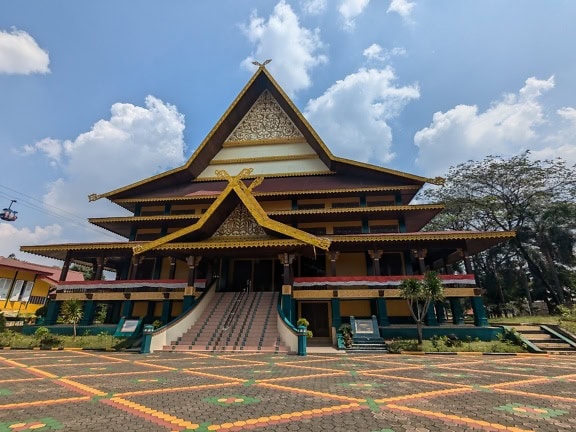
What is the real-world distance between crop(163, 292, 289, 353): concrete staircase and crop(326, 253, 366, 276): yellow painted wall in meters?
4.45

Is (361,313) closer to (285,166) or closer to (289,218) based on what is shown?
(289,218)

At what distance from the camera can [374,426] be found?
3.02m

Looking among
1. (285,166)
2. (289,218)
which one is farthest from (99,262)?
(285,166)

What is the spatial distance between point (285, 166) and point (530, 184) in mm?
20518

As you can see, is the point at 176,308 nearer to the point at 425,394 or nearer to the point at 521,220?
the point at 425,394

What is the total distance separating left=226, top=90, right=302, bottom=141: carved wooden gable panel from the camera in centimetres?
2031

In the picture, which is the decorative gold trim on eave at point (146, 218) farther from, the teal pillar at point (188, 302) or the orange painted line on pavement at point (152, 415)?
the orange painted line on pavement at point (152, 415)

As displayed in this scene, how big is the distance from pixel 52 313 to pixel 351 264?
1533 centimetres

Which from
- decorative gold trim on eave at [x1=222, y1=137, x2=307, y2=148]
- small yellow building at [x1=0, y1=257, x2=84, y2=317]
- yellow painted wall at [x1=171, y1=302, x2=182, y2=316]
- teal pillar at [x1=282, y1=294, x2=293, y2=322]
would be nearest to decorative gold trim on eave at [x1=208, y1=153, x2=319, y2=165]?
decorative gold trim on eave at [x1=222, y1=137, x2=307, y2=148]

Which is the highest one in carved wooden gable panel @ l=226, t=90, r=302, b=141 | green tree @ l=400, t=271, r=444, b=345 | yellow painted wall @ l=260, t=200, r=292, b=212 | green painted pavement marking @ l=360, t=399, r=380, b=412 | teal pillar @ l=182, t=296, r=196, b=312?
Result: carved wooden gable panel @ l=226, t=90, r=302, b=141

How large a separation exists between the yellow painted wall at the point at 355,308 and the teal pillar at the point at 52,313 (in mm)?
14130

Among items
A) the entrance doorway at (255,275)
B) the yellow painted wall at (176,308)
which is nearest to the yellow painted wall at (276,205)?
the entrance doorway at (255,275)

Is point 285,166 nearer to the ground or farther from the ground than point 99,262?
farther from the ground

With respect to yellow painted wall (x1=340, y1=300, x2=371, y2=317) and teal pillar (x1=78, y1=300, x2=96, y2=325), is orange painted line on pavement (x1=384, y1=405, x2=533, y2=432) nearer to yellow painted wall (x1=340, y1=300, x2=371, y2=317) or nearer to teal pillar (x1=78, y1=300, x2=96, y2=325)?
yellow painted wall (x1=340, y1=300, x2=371, y2=317)
